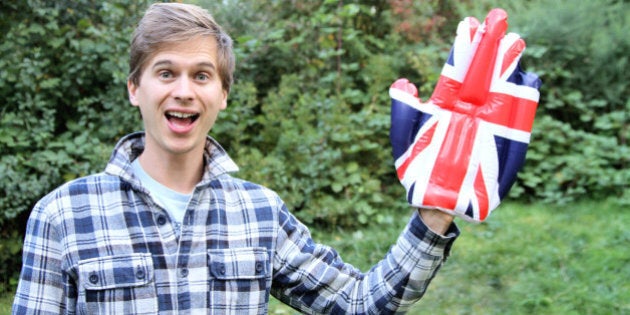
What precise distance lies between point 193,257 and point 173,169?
25 cm

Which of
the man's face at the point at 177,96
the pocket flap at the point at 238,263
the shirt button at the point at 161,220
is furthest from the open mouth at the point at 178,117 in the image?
the pocket flap at the point at 238,263

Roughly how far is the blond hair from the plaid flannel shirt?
232 millimetres

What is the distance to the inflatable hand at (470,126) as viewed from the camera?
1604 millimetres

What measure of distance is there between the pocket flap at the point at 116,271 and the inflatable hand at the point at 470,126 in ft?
2.25

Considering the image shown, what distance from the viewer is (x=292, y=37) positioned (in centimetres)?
618

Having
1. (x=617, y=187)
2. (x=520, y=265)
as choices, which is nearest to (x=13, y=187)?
(x=520, y=265)

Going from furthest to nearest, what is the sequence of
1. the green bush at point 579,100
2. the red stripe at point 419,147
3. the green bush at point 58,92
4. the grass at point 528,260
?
the green bush at point 579,100
the green bush at point 58,92
the grass at point 528,260
the red stripe at point 419,147

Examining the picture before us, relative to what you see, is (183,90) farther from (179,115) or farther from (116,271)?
(116,271)

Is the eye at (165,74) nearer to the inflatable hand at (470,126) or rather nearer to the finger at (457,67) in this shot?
the inflatable hand at (470,126)

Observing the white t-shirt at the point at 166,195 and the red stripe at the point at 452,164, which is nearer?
the red stripe at the point at 452,164

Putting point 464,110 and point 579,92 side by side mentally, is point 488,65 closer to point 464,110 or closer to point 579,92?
point 464,110

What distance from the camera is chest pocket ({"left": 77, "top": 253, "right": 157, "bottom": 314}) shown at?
1.57 meters

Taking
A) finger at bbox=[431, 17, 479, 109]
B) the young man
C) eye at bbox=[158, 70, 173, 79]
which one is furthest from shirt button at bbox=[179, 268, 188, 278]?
finger at bbox=[431, 17, 479, 109]

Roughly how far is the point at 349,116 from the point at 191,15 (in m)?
3.67
